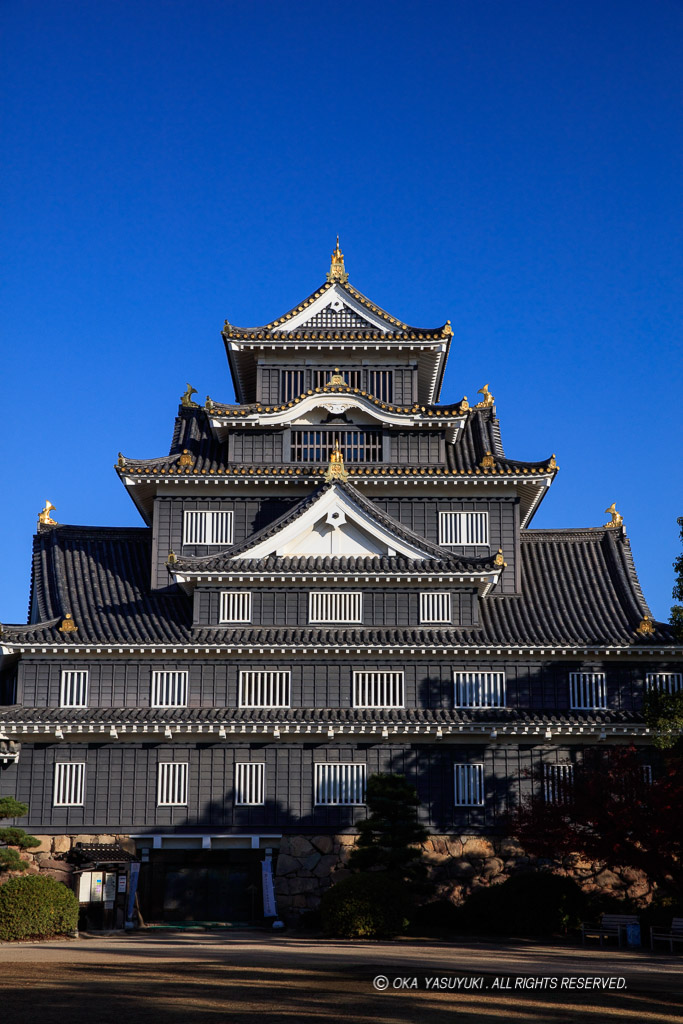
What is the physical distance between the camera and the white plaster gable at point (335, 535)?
42312 mm

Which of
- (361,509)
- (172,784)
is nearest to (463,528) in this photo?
(361,509)

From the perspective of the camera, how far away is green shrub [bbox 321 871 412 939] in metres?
31.4

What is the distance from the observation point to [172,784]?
39.5 meters

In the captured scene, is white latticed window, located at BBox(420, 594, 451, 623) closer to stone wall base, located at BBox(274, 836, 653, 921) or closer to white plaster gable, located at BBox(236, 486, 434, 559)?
white plaster gable, located at BBox(236, 486, 434, 559)

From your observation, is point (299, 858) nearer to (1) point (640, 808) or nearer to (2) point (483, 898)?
(2) point (483, 898)

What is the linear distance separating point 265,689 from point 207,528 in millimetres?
7474

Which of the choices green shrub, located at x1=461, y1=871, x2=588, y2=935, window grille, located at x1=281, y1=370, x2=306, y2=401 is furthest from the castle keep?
green shrub, located at x1=461, y1=871, x2=588, y2=935

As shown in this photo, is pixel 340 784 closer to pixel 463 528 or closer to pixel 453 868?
pixel 453 868

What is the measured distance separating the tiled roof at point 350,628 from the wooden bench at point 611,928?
10723mm

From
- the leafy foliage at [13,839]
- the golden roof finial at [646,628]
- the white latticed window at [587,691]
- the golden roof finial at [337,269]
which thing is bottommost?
the leafy foliage at [13,839]

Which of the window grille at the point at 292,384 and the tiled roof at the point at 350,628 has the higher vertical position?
the window grille at the point at 292,384

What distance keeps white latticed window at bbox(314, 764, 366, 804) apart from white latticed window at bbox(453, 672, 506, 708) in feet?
14.5

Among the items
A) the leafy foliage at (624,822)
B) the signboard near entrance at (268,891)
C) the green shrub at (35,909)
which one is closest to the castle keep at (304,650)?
the signboard near entrance at (268,891)

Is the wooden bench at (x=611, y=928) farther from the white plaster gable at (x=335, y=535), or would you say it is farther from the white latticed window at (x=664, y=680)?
the white plaster gable at (x=335, y=535)
